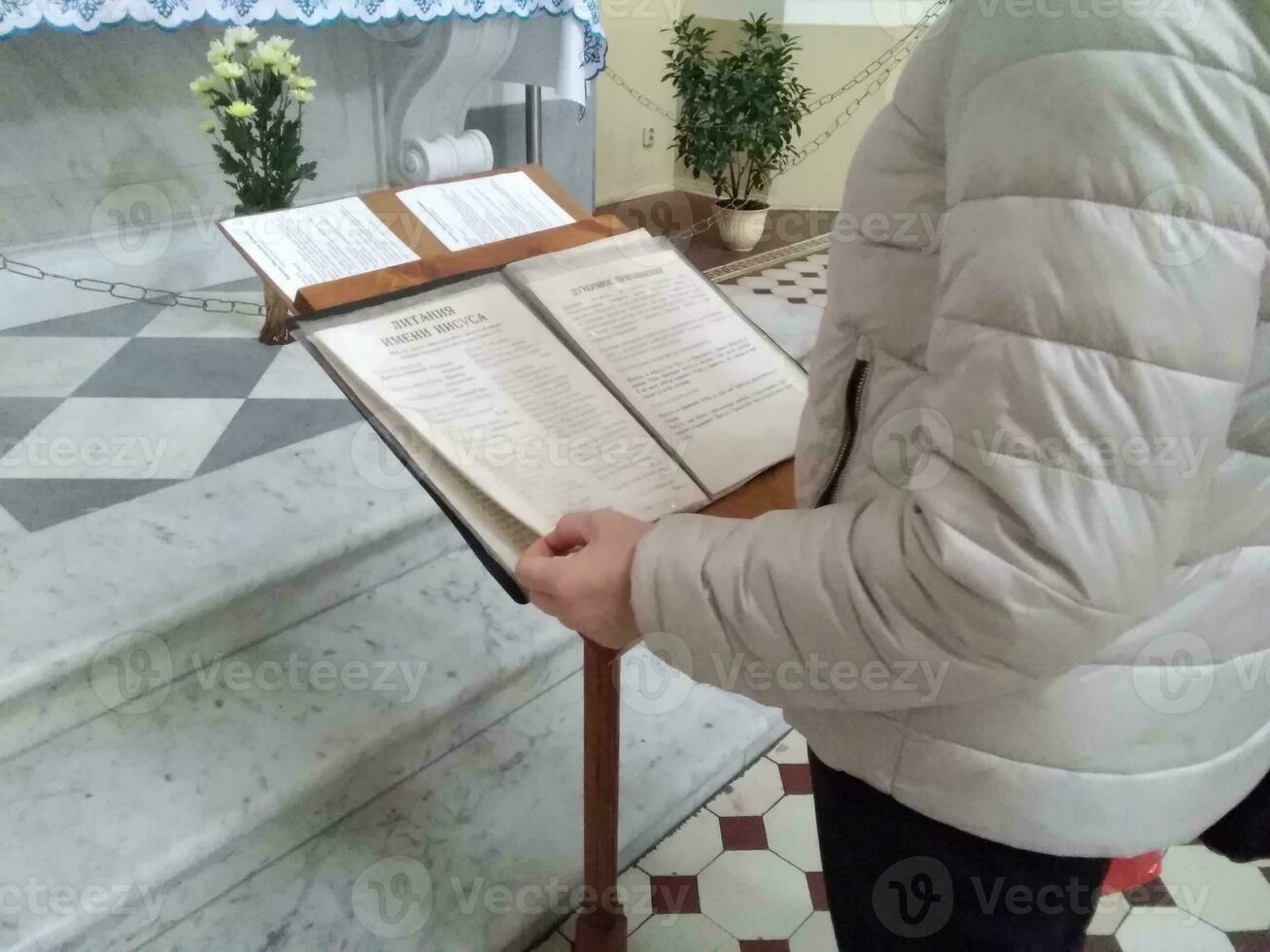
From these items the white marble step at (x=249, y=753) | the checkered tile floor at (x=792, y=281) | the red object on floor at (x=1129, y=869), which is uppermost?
the red object on floor at (x=1129, y=869)

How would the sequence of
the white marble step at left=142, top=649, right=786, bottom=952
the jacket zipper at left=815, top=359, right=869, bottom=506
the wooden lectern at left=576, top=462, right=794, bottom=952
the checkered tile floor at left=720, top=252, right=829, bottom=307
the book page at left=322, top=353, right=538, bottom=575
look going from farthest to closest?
the checkered tile floor at left=720, top=252, right=829, bottom=307, the white marble step at left=142, top=649, right=786, bottom=952, the wooden lectern at left=576, top=462, right=794, bottom=952, the book page at left=322, top=353, right=538, bottom=575, the jacket zipper at left=815, top=359, right=869, bottom=506

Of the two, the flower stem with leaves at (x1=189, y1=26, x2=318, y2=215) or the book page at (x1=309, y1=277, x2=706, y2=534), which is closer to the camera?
the book page at (x1=309, y1=277, x2=706, y2=534)

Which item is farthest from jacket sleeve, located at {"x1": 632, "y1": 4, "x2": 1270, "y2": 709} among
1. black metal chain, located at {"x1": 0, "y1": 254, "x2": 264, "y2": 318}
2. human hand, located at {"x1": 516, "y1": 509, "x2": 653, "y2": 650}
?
black metal chain, located at {"x1": 0, "y1": 254, "x2": 264, "y2": 318}

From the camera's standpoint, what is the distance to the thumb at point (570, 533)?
2.03 feet

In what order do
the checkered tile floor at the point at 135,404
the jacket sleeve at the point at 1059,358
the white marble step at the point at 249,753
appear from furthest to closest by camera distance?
the checkered tile floor at the point at 135,404, the white marble step at the point at 249,753, the jacket sleeve at the point at 1059,358

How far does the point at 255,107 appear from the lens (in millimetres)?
1902

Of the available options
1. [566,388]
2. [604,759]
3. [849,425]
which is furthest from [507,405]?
[604,759]

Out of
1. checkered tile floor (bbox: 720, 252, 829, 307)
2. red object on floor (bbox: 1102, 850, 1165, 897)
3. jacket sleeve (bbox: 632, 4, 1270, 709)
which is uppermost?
jacket sleeve (bbox: 632, 4, 1270, 709)

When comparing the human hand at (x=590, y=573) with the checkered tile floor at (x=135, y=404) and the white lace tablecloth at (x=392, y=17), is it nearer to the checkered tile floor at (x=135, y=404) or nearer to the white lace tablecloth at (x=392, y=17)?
the checkered tile floor at (x=135, y=404)

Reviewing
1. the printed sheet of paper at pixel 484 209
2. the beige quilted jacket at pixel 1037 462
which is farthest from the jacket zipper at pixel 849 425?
the printed sheet of paper at pixel 484 209

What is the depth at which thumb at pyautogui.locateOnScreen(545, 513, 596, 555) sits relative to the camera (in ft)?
2.03

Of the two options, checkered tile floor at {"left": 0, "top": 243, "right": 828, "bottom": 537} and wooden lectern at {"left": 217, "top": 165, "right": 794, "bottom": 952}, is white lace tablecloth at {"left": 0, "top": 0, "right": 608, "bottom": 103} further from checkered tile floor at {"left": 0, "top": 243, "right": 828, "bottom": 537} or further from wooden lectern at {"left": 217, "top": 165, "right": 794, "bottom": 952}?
wooden lectern at {"left": 217, "top": 165, "right": 794, "bottom": 952}

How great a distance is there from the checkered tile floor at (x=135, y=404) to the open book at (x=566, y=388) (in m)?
1.02

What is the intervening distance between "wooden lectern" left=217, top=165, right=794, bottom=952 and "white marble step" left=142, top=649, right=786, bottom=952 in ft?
0.48
